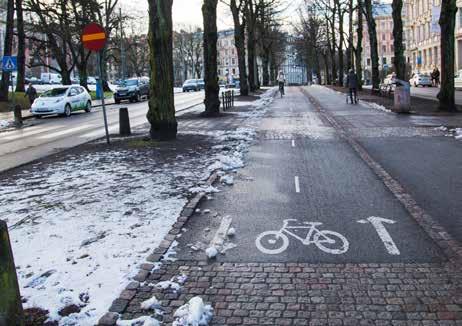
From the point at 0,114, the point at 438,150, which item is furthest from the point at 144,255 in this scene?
the point at 0,114

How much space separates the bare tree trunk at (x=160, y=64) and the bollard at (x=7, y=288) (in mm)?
10846

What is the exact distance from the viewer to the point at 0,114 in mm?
32844

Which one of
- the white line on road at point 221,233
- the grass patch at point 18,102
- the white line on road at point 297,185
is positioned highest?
the grass patch at point 18,102

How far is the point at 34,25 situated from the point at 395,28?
25.5 metres

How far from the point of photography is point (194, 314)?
14.1 ft

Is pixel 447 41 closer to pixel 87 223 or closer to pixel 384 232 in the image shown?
pixel 384 232

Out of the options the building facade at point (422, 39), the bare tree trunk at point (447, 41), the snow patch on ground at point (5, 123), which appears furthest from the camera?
the building facade at point (422, 39)

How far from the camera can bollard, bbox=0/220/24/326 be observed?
354cm

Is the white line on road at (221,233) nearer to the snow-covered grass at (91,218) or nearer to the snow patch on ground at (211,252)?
the snow patch on ground at (211,252)

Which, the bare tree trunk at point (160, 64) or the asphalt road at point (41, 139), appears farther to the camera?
the asphalt road at point (41, 139)

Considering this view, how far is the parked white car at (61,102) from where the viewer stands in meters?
30.0

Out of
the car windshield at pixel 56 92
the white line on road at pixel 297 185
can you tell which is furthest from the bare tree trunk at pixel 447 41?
the car windshield at pixel 56 92

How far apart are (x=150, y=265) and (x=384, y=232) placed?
2.72 m

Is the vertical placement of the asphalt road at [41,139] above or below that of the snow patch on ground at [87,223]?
above
